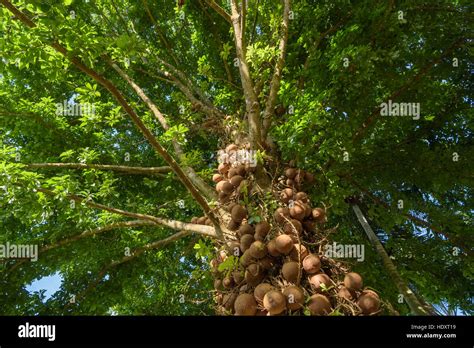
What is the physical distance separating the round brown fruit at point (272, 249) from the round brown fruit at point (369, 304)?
645 mm

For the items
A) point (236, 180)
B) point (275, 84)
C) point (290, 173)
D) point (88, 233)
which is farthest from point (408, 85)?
point (88, 233)

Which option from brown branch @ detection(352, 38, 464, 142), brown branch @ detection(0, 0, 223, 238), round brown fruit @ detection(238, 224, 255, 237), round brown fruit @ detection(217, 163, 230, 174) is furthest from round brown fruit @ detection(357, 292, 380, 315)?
brown branch @ detection(352, 38, 464, 142)

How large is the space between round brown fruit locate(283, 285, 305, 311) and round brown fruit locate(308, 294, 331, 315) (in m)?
0.07

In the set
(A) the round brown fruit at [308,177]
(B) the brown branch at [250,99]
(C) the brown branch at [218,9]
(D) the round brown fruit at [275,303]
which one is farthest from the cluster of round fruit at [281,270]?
(C) the brown branch at [218,9]

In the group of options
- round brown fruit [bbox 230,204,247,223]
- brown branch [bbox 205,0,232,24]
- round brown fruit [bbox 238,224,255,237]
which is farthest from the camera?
brown branch [bbox 205,0,232,24]

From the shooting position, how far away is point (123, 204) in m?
4.54

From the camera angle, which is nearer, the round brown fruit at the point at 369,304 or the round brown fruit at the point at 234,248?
the round brown fruit at the point at 369,304

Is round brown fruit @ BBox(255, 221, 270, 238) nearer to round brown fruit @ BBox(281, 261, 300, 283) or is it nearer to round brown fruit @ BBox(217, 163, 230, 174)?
round brown fruit @ BBox(281, 261, 300, 283)

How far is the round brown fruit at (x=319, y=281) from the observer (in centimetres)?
226

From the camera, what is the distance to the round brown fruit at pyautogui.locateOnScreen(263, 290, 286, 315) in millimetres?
2100

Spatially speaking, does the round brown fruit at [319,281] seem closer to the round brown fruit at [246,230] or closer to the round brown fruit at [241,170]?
the round brown fruit at [246,230]

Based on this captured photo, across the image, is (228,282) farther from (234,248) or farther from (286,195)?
(286,195)
